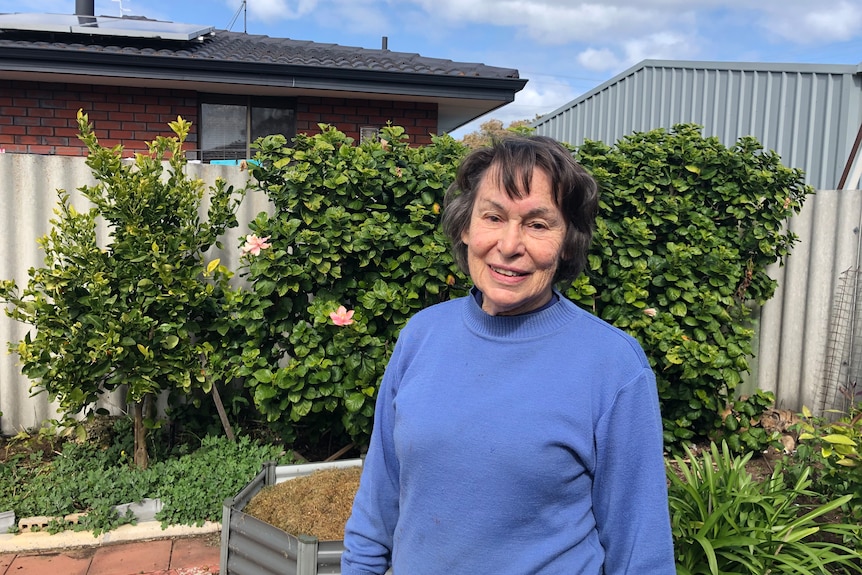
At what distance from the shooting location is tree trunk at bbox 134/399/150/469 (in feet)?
11.9

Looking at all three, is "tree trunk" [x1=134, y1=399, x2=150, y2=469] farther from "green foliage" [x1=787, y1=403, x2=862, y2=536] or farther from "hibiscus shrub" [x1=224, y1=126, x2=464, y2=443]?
"green foliage" [x1=787, y1=403, x2=862, y2=536]

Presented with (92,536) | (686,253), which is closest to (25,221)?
(92,536)

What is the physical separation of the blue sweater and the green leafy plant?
95.8 inches

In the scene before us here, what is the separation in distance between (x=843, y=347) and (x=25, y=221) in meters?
5.36

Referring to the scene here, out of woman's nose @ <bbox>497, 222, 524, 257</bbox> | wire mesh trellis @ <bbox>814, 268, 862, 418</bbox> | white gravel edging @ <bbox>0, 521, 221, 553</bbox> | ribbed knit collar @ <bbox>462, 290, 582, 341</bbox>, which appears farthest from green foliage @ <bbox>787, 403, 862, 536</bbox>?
white gravel edging @ <bbox>0, 521, 221, 553</bbox>

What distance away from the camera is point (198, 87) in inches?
273

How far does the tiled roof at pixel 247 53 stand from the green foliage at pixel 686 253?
10.9 feet

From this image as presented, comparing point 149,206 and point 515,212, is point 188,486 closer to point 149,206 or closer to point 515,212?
point 149,206

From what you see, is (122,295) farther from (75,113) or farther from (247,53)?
(247,53)

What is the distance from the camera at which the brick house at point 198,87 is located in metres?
6.32

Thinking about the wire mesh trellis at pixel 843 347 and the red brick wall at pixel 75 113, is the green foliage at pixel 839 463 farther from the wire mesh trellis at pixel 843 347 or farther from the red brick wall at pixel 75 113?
the red brick wall at pixel 75 113

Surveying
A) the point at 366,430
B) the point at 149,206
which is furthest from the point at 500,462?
the point at 149,206

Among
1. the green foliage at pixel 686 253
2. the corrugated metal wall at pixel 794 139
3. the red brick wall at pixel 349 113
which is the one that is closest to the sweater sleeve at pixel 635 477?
A: the green foliage at pixel 686 253

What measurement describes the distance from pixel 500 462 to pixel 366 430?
231cm
